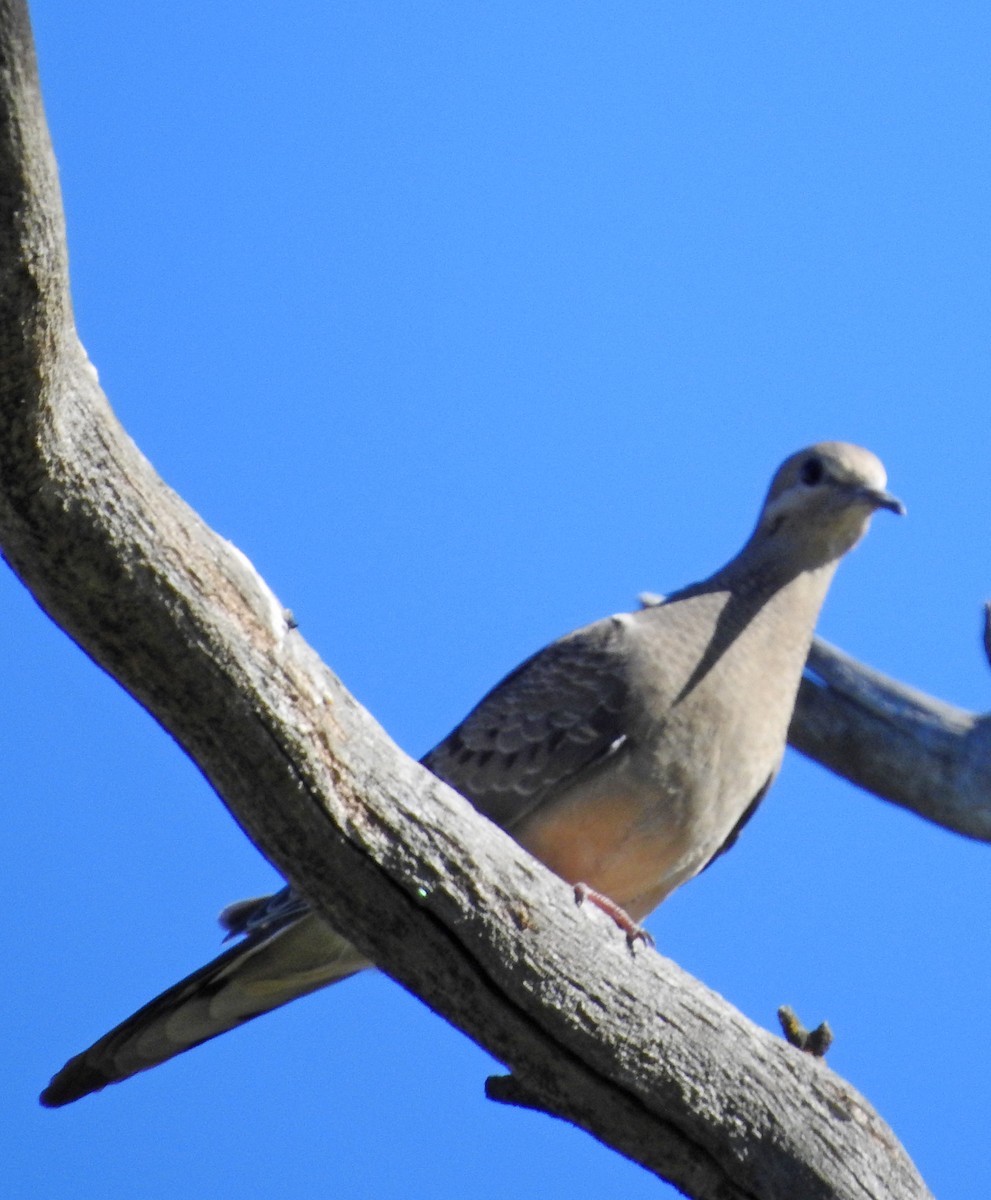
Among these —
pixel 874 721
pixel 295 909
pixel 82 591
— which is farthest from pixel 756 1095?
pixel 874 721

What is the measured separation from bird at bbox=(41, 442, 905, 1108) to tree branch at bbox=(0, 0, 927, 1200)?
0.82 meters

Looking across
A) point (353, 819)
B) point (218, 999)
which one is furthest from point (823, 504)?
point (353, 819)

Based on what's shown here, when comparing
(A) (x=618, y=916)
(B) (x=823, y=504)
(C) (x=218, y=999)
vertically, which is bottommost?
(C) (x=218, y=999)

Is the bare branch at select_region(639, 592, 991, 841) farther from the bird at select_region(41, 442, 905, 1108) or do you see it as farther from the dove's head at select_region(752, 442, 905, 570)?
the bird at select_region(41, 442, 905, 1108)

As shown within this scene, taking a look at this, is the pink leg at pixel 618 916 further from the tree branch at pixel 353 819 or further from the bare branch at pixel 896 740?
the bare branch at pixel 896 740

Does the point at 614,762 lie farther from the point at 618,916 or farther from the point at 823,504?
the point at 823,504

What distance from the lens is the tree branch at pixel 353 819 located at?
9.68 ft

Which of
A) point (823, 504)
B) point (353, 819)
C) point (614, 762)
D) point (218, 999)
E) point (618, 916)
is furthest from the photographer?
point (823, 504)

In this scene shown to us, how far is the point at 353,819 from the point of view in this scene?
11.5 ft

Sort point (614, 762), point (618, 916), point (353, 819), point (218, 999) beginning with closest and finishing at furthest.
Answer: point (353, 819) < point (618, 916) < point (218, 999) < point (614, 762)

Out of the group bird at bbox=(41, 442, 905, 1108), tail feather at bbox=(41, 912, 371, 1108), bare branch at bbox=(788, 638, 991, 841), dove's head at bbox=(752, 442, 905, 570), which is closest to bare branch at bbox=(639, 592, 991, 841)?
bare branch at bbox=(788, 638, 991, 841)

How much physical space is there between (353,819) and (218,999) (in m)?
1.51

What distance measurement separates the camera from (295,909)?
15.7 feet

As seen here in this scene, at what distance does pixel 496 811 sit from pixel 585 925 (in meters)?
1.22
